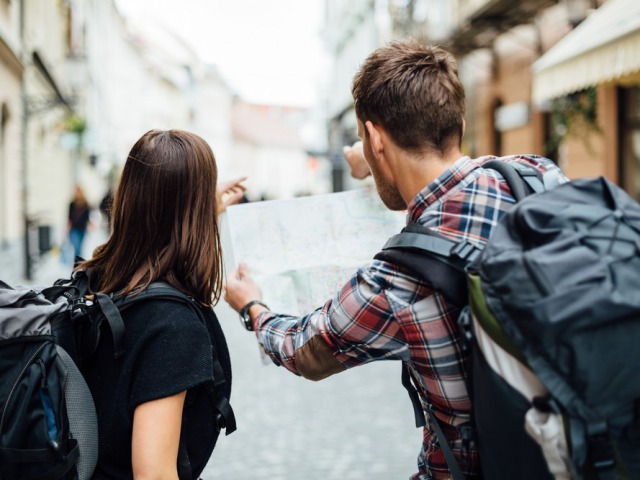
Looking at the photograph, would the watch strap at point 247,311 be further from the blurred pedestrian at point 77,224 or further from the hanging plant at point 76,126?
the hanging plant at point 76,126

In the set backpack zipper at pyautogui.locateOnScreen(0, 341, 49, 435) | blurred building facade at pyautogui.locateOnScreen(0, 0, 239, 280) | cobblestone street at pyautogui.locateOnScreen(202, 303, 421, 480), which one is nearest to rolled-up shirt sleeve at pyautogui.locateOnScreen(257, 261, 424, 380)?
backpack zipper at pyautogui.locateOnScreen(0, 341, 49, 435)

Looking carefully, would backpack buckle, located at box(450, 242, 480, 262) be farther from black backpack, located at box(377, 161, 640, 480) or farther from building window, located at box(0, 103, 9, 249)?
building window, located at box(0, 103, 9, 249)

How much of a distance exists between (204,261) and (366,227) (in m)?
0.72

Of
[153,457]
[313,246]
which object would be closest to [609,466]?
[153,457]

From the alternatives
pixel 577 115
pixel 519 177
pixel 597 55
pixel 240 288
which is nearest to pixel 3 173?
pixel 577 115

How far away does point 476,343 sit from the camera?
4.61 feet

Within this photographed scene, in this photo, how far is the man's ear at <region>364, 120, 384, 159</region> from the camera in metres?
1.72

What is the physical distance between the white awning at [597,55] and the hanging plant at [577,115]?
6.30 feet

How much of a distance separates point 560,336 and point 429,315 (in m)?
0.35

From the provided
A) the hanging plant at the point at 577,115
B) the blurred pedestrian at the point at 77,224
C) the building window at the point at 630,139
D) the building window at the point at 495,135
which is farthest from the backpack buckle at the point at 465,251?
the building window at the point at 495,135

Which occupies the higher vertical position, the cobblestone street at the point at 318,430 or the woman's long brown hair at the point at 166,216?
the woman's long brown hair at the point at 166,216

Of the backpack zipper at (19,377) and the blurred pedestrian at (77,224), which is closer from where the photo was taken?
the backpack zipper at (19,377)

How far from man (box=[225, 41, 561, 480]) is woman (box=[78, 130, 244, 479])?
0.90ft

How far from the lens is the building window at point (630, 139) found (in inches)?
403
